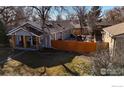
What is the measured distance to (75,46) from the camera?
4.16 m

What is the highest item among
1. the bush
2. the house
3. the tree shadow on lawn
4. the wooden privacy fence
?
the house

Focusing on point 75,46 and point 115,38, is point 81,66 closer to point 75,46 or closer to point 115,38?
point 75,46

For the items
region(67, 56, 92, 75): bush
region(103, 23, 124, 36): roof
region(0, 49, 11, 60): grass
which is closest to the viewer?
region(103, 23, 124, 36): roof

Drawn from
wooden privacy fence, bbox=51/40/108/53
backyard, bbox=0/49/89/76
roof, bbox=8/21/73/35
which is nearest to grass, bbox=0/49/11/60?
backyard, bbox=0/49/89/76

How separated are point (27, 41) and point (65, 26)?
0.68 m

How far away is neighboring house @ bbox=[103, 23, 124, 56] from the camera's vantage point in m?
3.94

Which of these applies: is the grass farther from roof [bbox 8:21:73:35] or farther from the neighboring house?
the neighboring house

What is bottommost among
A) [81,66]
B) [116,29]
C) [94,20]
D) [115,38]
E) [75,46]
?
[81,66]

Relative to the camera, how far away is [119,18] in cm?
401

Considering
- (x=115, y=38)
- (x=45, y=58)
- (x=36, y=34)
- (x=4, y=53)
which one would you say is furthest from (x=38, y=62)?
(x=115, y=38)

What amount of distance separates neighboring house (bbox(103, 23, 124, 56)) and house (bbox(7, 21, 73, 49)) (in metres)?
0.61

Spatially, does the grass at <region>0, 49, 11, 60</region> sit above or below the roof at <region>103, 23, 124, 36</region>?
below

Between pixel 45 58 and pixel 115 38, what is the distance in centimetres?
115
